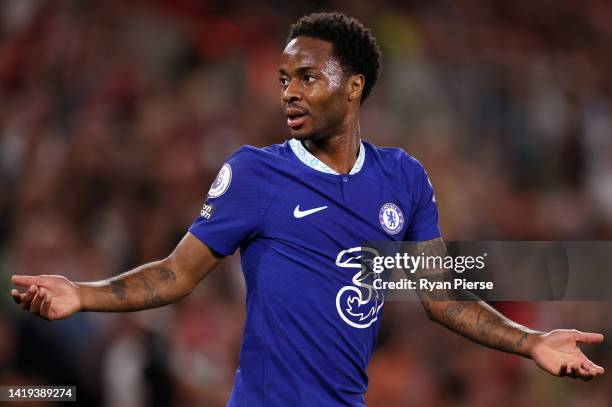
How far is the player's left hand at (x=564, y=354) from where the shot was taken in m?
3.57

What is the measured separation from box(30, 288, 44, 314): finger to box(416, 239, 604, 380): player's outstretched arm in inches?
54.7

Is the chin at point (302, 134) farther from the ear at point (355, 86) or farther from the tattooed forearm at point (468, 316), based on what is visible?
the tattooed forearm at point (468, 316)

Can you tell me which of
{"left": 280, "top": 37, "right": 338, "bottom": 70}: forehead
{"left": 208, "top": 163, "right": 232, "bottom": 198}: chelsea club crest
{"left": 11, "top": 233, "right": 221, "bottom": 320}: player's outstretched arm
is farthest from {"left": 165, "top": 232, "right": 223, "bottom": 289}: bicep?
{"left": 280, "top": 37, "right": 338, "bottom": 70}: forehead

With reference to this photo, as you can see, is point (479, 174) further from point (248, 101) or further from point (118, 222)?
point (118, 222)

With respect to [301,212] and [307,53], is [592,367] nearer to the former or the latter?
[301,212]

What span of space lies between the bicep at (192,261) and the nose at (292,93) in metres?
0.57

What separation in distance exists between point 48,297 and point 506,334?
5.20ft

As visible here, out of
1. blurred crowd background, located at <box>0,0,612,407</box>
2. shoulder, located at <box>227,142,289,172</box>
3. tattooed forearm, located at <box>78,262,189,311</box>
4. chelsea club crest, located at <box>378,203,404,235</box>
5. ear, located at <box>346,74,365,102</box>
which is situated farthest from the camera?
blurred crowd background, located at <box>0,0,612,407</box>

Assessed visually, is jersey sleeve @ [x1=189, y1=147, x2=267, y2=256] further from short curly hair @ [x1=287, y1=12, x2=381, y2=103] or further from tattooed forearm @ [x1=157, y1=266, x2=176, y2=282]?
short curly hair @ [x1=287, y1=12, x2=381, y2=103]

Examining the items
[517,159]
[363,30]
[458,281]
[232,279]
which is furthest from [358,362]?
[517,159]

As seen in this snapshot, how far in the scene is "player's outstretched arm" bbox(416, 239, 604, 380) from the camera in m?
3.62

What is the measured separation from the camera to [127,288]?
3588mm

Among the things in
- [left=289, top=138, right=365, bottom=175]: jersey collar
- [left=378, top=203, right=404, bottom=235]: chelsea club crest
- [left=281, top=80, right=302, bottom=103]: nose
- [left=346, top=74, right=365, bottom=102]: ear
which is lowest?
[left=378, top=203, right=404, bottom=235]: chelsea club crest

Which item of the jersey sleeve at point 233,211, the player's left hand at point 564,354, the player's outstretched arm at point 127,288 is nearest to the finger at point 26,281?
the player's outstretched arm at point 127,288
